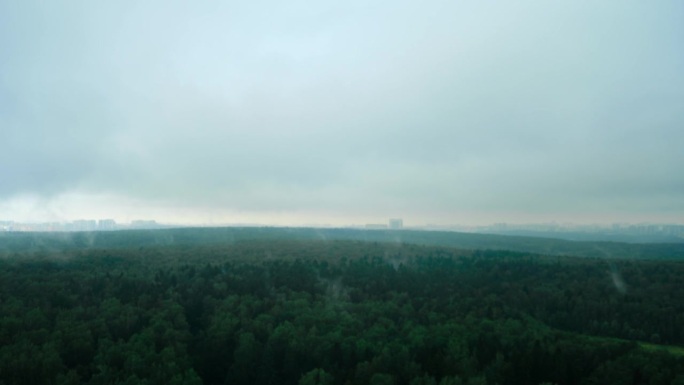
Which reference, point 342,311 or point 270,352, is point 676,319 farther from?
point 270,352

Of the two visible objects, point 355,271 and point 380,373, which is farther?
point 355,271

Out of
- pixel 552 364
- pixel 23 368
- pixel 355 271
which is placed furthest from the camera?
pixel 355 271

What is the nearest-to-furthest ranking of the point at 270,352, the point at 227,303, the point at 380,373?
the point at 380,373, the point at 270,352, the point at 227,303

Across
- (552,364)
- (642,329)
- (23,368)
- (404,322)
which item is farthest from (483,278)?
(23,368)

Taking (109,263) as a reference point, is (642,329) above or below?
below

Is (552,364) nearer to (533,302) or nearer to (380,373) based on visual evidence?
(380,373)

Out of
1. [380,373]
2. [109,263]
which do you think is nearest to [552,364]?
[380,373]
